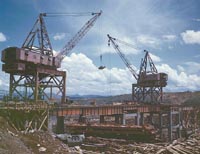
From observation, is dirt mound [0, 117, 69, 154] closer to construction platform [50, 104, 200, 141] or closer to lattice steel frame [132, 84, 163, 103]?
construction platform [50, 104, 200, 141]

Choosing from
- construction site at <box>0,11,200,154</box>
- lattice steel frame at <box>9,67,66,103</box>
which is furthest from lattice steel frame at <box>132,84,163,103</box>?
lattice steel frame at <box>9,67,66,103</box>

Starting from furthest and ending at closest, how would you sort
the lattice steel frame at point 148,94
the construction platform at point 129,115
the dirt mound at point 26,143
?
1. the lattice steel frame at point 148,94
2. the construction platform at point 129,115
3. the dirt mound at point 26,143

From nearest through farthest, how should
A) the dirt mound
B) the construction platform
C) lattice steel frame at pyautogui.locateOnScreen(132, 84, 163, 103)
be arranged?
the dirt mound < the construction platform < lattice steel frame at pyautogui.locateOnScreen(132, 84, 163, 103)

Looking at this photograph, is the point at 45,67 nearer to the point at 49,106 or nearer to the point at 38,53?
the point at 38,53

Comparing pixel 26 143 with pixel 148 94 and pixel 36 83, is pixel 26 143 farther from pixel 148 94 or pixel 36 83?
pixel 148 94

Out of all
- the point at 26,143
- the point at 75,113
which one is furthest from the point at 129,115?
the point at 26,143

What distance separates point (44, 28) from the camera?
63.8 meters

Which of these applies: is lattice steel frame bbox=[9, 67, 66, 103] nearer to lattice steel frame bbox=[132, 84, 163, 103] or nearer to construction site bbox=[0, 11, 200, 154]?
construction site bbox=[0, 11, 200, 154]

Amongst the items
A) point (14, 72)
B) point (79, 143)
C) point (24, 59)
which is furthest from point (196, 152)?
point (14, 72)

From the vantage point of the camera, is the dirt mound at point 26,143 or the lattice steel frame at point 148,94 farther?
the lattice steel frame at point 148,94

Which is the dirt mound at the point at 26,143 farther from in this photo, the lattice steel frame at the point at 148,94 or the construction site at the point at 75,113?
the lattice steel frame at the point at 148,94

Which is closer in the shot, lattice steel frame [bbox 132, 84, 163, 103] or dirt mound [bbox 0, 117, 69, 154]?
dirt mound [bbox 0, 117, 69, 154]

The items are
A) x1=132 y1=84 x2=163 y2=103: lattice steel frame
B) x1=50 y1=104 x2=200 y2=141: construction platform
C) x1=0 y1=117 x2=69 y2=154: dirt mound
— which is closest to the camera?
x1=0 y1=117 x2=69 y2=154: dirt mound

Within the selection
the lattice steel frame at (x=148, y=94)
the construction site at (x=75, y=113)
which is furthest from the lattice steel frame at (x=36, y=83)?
the lattice steel frame at (x=148, y=94)
